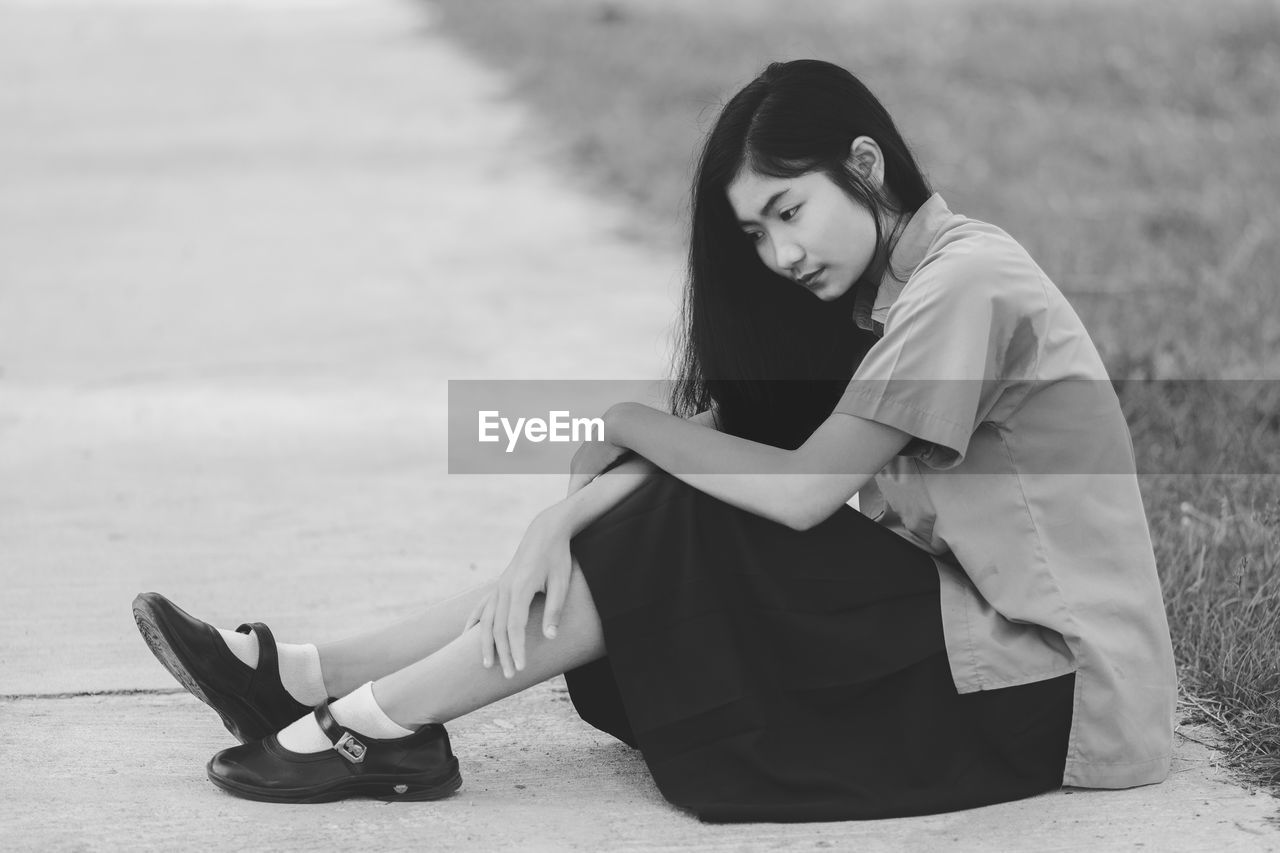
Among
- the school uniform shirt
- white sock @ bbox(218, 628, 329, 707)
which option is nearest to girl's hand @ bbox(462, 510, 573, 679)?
white sock @ bbox(218, 628, 329, 707)

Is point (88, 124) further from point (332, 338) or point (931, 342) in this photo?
point (931, 342)

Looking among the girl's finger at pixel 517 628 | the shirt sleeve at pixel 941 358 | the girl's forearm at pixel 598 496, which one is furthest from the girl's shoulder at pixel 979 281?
the girl's finger at pixel 517 628

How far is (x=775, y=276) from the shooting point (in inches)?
119

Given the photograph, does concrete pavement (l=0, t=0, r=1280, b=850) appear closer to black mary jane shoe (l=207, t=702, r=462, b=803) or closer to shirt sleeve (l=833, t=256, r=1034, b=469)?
black mary jane shoe (l=207, t=702, r=462, b=803)

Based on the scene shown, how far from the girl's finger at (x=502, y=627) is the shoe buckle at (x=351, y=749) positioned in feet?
0.86

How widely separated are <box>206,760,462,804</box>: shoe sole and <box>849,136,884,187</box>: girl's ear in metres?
1.15

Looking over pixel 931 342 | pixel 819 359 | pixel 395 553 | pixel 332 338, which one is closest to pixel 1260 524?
pixel 819 359

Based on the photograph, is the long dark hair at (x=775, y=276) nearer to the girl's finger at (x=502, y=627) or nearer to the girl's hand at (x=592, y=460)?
the girl's hand at (x=592, y=460)

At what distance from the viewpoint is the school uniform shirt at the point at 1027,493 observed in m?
2.60

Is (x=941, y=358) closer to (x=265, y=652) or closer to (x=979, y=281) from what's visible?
(x=979, y=281)

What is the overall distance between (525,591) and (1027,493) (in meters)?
0.78

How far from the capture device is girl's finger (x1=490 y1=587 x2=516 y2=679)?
268 cm

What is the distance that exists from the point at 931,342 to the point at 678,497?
451mm

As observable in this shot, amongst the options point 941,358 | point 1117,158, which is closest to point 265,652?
point 941,358
